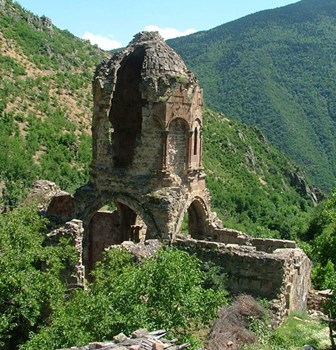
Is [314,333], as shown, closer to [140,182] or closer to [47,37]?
[140,182]

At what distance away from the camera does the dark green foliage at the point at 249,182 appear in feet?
126

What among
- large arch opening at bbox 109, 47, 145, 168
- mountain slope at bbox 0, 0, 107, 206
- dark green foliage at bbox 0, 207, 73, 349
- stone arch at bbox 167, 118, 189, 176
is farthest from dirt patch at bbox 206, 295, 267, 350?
mountain slope at bbox 0, 0, 107, 206

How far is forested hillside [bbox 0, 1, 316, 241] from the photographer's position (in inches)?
1387

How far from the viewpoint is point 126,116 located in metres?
18.1

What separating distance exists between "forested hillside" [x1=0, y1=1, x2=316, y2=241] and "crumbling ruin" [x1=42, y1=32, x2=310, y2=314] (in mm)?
13889

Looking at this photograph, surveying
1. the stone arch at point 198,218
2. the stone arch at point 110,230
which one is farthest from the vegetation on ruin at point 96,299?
the stone arch at point 198,218

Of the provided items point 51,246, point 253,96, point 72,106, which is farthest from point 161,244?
point 253,96

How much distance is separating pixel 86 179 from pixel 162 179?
1994 cm

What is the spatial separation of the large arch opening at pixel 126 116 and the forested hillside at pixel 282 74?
46.4m

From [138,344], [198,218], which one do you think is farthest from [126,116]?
[138,344]

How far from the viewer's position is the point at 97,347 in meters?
8.00

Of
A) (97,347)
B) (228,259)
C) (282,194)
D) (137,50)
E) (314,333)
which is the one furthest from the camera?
(282,194)

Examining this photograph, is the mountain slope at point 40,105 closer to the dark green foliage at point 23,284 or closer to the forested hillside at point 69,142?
the forested hillside at point 69,142

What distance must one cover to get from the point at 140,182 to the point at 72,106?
30.6 meters
